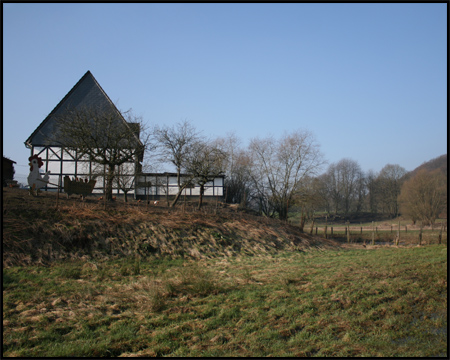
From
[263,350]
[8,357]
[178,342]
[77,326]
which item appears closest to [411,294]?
[263,350]

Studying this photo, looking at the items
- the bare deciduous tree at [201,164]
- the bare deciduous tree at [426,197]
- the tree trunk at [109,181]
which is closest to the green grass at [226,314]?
the tree trunk at [109,181]

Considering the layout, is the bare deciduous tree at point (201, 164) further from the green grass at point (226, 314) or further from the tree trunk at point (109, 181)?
the green grass at point (226, 314)

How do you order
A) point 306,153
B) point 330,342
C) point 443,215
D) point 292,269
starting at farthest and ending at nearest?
point 443,215, point 306,153, point 292,269, point 330,342

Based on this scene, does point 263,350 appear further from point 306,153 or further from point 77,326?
point 306,153

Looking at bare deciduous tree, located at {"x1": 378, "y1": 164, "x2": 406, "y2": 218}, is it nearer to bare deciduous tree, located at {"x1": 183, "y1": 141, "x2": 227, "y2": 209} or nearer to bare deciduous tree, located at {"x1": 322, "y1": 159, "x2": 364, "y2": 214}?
bare deciduous tree, located at {"x1": 322, "y1": 159, "x2": 364, "y2": 214}

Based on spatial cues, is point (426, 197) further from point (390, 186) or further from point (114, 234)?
point (114, 234)

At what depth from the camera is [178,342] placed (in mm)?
4910

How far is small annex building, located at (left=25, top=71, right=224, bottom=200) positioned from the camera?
26.7 metres

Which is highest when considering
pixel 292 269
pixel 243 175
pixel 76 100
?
pixel 76 100

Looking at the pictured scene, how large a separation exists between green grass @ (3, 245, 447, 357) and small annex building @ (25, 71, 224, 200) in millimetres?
18119

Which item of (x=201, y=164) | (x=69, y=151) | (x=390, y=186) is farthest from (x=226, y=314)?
(x=390, y=186)

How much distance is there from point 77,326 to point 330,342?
3.82 metres

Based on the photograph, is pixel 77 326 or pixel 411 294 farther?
pixel 411 294

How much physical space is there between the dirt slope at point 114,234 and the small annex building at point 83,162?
1001 cm
